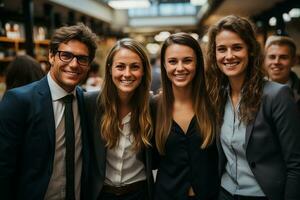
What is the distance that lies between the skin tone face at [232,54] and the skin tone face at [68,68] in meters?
0.85

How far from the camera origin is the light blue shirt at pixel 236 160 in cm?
179

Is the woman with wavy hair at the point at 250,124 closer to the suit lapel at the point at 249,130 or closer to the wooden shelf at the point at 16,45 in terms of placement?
the suit lapel at the point at 249,130

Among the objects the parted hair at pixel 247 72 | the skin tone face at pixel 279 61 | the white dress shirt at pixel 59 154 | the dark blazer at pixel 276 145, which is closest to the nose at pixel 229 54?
the parted hair at pixel 247 72

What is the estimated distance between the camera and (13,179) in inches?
72.2

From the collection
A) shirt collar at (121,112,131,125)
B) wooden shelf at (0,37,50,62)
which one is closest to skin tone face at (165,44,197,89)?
A: shirt collar at (121,112,131,125)

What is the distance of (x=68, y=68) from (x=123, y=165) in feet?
2.32

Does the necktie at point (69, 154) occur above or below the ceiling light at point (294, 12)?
below

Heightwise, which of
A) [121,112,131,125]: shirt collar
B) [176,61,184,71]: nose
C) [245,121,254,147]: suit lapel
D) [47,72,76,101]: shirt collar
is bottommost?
[121,112,131,125]: shirt collar

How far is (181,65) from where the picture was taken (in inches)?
81.9

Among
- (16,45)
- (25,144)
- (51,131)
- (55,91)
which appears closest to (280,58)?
(55,91)

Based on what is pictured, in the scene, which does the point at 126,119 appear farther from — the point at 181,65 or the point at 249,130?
the point at 249,130

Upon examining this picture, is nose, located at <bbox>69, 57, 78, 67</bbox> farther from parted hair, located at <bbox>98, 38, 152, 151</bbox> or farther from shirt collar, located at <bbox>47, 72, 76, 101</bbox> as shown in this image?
parted hair, located at <bbox>98, 38, 152, 151</bbox>

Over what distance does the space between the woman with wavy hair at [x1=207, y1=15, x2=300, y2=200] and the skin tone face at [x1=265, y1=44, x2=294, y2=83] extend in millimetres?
1372

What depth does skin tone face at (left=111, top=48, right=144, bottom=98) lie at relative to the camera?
2086mm
